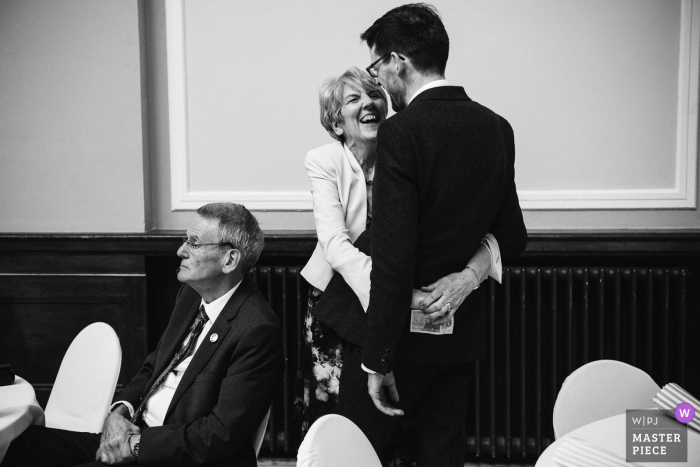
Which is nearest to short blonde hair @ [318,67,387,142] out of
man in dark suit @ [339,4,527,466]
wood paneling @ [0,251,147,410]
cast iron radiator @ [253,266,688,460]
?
man in dark suit @ [339,4,527,466]

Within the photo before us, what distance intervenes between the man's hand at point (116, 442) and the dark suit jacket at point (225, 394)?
8 centimetres

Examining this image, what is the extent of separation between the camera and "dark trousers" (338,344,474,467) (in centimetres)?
172

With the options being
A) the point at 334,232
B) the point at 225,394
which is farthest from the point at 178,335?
the point at 334,232

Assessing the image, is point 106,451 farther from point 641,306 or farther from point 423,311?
point 641,306

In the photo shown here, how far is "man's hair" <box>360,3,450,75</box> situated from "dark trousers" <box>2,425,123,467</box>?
150cm

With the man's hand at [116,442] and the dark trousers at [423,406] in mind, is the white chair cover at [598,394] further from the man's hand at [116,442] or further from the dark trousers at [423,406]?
the man's hand at [116,442]

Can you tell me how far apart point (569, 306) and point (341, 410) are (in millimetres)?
1621

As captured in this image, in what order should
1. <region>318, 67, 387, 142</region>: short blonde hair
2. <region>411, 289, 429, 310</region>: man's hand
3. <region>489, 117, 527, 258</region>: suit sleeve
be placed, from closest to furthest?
<region>411, 289, 429, 310</region>: man's hand, <region>489, 117, 527, 258</region>: suit sleeve, <region>318, 67, 387, 142</region>: short blonde hair

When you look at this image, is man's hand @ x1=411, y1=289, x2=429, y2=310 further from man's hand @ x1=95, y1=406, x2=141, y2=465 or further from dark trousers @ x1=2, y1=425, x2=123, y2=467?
dark trousers @ x1=2, y1=425, x2=123, y2=467

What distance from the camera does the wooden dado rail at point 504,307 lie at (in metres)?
2.99

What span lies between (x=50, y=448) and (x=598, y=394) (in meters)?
1.71

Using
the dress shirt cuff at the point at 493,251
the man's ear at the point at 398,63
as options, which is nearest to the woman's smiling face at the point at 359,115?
the man's ear at the point at 398,63

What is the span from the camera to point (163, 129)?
3.30 m

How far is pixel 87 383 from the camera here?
7.59 feet
